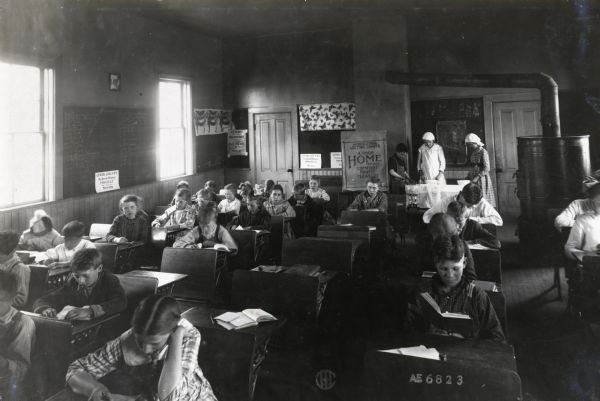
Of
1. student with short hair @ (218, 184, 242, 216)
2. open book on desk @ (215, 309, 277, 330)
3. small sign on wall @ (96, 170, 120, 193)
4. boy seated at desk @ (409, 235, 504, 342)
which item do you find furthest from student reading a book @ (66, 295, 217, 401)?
small sign on wall @ (96, 170, 120, 193)

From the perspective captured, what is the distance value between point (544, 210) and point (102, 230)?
6131 mm

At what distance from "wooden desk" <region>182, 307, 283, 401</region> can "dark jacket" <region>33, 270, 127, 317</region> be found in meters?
0.81

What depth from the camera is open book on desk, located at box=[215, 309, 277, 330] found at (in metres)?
2.51

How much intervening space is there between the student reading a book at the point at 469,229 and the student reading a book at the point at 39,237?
426 cm

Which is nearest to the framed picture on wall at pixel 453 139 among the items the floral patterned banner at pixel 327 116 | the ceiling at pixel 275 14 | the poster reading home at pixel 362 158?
the poster reading home at pixel 362 158

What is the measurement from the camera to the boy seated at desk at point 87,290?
9.31 ft

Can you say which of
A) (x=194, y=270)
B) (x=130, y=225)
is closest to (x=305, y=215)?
(x=130, y=225)

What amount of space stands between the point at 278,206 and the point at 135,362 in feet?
14.1

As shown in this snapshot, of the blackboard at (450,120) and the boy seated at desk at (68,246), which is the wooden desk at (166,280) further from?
the blackboard at (450,120)

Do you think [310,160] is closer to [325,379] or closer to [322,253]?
[322,253]

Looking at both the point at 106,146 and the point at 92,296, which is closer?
the point at 92,296

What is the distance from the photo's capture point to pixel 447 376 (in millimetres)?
1852

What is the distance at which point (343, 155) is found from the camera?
29.1ft

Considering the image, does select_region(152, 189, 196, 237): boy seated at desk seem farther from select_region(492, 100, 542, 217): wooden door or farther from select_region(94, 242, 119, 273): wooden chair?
select_region(492, 100, 542, 217): wooden door
